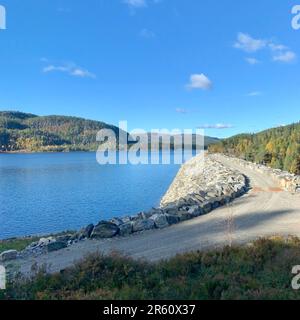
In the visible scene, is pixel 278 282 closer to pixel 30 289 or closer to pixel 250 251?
pixel 250 251

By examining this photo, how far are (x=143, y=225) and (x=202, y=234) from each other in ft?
10.5

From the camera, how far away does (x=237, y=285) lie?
9.08m

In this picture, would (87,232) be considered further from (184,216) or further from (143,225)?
(184,216)

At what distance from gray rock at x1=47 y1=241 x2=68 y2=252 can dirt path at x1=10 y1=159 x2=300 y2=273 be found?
52 centimetres

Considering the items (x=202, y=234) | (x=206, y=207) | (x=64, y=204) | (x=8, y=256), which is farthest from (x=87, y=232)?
(x=64, y=204)

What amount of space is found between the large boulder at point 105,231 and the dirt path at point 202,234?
0.56 metres

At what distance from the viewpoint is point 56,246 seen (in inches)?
642

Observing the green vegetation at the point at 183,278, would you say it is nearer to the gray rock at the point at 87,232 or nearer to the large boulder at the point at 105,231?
the large boulder at the point at 105,231

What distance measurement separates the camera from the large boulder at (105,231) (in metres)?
17.5

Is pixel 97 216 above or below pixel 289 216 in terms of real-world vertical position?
below

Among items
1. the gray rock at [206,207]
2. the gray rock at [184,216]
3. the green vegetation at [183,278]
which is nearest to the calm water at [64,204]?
the gray rock at [206,207]
